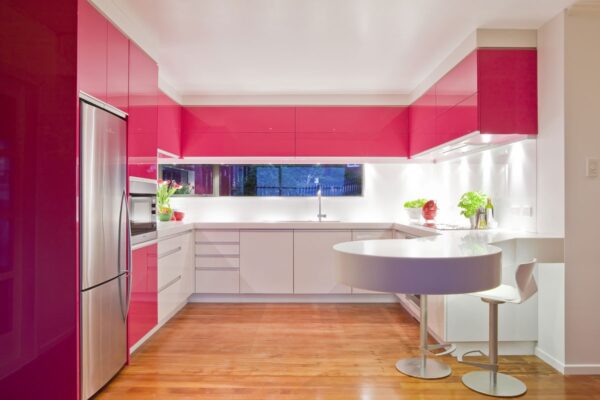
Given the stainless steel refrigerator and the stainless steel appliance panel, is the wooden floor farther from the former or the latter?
the stainless steel appliance panel

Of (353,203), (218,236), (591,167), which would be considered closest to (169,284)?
(218,236)

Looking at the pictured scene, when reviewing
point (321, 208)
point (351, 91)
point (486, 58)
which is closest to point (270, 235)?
point (321, 208)

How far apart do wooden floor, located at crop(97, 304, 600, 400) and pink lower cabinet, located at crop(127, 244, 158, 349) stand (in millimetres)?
217

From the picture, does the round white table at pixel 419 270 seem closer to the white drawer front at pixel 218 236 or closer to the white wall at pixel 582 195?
the white wall at pixel 582 195

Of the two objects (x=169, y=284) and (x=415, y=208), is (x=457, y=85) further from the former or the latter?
(x=169, y=284)

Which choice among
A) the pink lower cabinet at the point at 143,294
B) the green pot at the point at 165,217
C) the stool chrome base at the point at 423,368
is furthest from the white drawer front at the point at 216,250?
the stool chrome base at the point at 423,368

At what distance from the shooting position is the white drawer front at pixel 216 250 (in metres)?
4.57

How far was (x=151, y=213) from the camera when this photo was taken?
3254 millimetres

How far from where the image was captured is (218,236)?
180 inches

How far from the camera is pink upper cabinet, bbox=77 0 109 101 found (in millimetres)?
2189

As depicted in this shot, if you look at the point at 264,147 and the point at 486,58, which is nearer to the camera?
the point at 486,58

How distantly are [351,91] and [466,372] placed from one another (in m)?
3.20

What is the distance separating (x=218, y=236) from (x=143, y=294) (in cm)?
156
